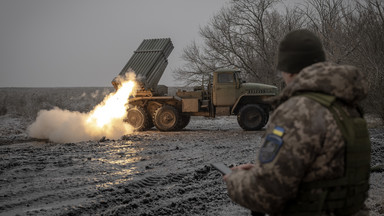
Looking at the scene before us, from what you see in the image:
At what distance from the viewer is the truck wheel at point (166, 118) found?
613 inches

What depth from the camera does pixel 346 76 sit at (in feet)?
Result: 5.65

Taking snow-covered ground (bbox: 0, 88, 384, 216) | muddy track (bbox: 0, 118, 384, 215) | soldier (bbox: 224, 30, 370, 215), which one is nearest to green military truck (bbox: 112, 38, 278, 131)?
snow-covered ground (bbox: 0, 88, 384, 216)

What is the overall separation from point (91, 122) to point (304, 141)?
13.7 m

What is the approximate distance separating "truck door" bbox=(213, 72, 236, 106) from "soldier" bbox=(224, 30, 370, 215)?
13292 mm

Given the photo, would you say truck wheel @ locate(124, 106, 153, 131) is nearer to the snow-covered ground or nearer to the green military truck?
the green military truck

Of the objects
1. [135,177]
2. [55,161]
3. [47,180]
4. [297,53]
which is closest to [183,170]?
[135,177]

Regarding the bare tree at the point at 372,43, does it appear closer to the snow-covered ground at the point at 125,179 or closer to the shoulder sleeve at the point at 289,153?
the snow-covered ground at the point at 125,179

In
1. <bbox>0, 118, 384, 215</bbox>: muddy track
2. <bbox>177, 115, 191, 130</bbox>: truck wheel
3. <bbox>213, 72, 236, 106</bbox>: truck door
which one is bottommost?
<bbox>0, 118, 384, 215</bbox>: muddy track

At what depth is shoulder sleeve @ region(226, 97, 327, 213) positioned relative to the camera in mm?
1645

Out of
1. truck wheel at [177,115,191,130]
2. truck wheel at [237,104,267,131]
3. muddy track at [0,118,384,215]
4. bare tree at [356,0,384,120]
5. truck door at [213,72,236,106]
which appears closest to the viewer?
muddy track at [0,118,384,215]

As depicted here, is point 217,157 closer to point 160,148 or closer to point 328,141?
point 160,148

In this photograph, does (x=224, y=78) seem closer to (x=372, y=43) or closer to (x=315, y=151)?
(x=372, y=43)

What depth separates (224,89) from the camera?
15109mm

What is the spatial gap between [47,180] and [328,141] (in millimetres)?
6129
